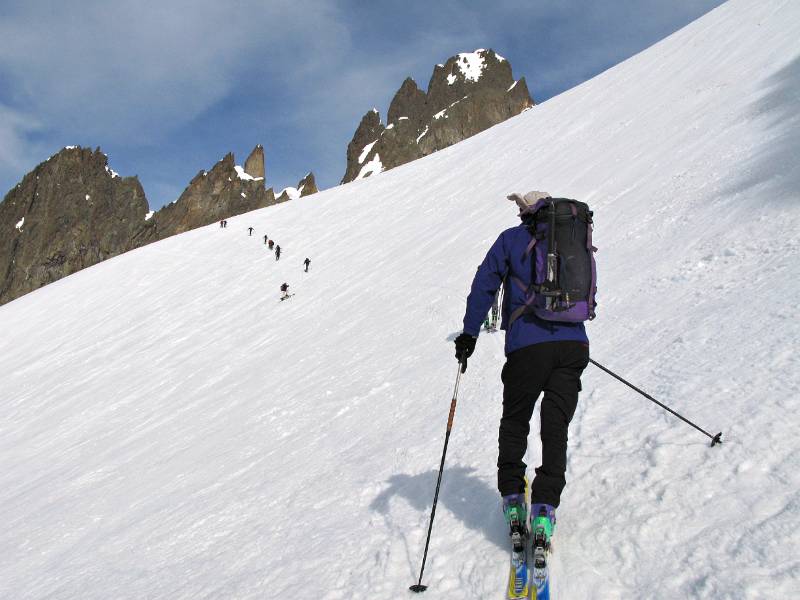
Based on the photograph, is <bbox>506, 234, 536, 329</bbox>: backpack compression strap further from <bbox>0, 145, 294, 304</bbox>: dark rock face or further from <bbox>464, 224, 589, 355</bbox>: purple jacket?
<bbox>0, 145, 294, 304</bbox>: dark rock face

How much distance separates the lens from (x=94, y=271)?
4278 cm

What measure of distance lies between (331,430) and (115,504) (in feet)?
10.5

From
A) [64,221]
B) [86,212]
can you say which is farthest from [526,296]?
[86,212]

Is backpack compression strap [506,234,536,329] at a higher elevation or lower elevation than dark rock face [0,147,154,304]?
lower

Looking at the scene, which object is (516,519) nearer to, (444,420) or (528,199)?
(528,199)

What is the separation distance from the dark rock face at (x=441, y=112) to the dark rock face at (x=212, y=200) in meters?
32.2

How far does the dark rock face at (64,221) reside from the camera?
134 metres

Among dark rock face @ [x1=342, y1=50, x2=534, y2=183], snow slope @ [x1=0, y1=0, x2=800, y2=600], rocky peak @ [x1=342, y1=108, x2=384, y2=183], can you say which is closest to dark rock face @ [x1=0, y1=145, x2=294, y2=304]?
rocky peak @ [x1=342, y1=108, x2=384, y2=183]

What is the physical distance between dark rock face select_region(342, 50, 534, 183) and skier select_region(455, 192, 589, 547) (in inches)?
6278

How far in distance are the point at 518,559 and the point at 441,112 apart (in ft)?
574

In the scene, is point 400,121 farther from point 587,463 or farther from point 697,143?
point 587,463

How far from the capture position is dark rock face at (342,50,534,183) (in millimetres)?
161125

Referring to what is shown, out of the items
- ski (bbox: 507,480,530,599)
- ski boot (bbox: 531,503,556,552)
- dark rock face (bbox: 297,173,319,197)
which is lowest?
ski (bbox: 507,480,530,599)

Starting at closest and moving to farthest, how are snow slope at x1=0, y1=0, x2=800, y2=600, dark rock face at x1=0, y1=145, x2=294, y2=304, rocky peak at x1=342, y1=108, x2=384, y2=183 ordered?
snow slope at x1=0, y1=0, x2=800, y2=600 → dark rock face at x1=0, y1=145, x2=294, y2=304 → rocky peak at x1=342, y1=108, x2=384, y2=183
